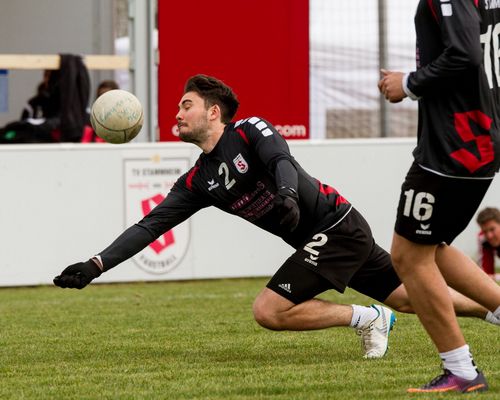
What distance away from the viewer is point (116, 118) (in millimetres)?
7168

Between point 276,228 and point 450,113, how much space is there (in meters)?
1.88

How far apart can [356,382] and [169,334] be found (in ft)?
8.45

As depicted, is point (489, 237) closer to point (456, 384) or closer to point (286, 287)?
point (286, 287)

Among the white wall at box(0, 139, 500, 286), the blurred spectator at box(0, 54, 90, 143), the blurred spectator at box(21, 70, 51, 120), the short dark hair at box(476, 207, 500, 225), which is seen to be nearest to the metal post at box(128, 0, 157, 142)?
the blurred spectator at box(0, 54, 90, 143)

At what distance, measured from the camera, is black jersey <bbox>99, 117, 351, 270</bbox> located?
6.58 metres

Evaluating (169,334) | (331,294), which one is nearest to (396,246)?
(169,334)

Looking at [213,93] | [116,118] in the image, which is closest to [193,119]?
[213,93]

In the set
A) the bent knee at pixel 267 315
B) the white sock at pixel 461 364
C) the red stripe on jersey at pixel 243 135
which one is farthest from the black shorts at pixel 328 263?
the white sock at pixel 461 364

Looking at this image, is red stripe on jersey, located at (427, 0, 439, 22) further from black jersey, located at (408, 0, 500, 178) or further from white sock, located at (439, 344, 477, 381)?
white sock, located at (439, 344, 477, 381)

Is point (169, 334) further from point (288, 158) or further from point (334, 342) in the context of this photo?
point (288, 158)

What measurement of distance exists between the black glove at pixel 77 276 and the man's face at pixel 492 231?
5.82m

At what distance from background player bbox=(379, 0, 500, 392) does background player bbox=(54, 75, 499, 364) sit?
1.37m

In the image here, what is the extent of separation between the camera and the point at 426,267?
203 inches

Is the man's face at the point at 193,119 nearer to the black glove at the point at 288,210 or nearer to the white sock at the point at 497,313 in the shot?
the black glove at the point at 288,210
